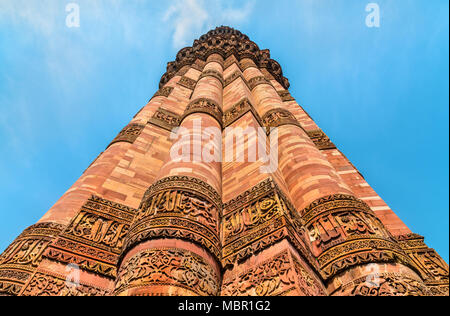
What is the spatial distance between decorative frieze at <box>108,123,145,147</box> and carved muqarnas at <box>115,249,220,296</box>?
569 centimetres

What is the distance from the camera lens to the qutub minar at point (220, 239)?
11.0 ft

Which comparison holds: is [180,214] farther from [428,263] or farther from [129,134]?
[129,134]

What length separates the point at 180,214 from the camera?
161 inches

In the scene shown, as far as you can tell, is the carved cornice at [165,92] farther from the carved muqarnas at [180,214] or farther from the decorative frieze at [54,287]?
the decorative frieze at [54,287]

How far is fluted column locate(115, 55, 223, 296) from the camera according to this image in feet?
10.4

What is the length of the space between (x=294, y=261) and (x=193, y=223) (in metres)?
1.37

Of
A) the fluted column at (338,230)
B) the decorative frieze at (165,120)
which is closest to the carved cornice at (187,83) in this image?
the decorative frieze at (165,120)

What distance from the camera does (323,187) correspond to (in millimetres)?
5336

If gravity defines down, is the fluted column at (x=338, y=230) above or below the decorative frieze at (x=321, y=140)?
below

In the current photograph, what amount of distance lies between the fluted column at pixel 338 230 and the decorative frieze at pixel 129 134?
172 inches

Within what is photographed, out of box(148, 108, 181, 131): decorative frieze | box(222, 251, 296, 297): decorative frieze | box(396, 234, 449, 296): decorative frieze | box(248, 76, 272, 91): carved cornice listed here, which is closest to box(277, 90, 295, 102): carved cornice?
box(248, 76, 272, 91): carved cornice

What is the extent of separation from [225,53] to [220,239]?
47.7 feet

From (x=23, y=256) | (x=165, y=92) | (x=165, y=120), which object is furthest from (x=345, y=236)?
(x=165, y=92)
